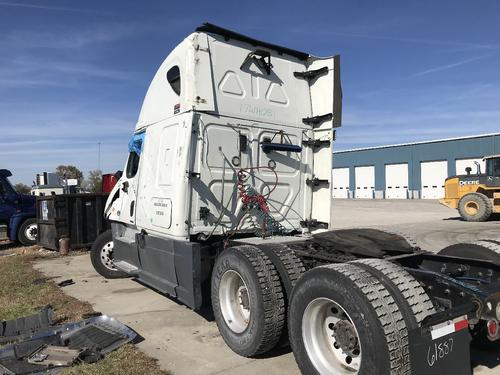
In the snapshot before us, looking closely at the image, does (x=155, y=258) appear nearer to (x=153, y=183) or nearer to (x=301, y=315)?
(x=153, y=183)

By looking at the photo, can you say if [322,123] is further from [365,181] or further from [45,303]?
[365,181]

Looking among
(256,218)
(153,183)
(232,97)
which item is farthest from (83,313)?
(232,97)

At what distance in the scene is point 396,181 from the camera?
1984 inches

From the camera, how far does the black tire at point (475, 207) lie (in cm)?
1864

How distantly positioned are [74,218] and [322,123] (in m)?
7.98

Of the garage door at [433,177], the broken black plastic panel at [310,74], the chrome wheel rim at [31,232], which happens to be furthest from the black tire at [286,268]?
the garage door at [433,177]

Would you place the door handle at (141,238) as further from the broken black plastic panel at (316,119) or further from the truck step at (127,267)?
the broken black plastic panel at (316,119)

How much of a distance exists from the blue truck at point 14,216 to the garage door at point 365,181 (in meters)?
43.4

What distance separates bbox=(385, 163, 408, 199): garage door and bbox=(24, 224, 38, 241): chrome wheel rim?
135 feet

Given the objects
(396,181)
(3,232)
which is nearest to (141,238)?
(3,232)

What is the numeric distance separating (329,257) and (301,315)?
0.77 m

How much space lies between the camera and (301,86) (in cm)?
634

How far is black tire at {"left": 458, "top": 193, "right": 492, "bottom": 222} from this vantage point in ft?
61.2

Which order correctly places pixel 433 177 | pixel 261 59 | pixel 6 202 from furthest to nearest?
1. pixel 433 177
2. pixel 6 202
3. pixel 261 59
